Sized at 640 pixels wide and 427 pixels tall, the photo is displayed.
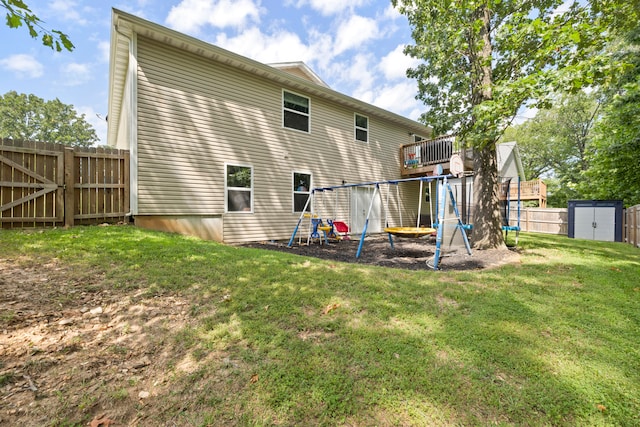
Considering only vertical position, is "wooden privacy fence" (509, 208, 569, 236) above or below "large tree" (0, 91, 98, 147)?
below

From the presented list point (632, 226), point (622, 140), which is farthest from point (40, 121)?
point (632, 226)

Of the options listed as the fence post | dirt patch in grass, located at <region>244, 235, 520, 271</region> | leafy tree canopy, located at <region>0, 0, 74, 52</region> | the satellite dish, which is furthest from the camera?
the satellite dish

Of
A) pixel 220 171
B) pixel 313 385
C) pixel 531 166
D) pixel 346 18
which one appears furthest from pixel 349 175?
pixel 531 166

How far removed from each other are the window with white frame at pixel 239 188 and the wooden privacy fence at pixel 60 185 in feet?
8.44

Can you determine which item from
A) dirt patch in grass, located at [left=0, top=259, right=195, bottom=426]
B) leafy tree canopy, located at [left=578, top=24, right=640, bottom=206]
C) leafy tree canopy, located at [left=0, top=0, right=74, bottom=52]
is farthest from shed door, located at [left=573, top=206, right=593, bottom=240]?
leafy tree canopy, located at [left=0, top=0, right=74, bottom=52]

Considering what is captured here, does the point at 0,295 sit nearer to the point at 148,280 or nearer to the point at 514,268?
A: the point at 148,280

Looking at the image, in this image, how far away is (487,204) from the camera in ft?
23.9

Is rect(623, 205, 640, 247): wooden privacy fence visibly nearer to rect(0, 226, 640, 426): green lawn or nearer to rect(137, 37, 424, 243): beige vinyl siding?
rect(0, 226, 640, 426): green lawn

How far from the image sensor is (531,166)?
2936cm

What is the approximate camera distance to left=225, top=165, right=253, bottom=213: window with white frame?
27.5 ft

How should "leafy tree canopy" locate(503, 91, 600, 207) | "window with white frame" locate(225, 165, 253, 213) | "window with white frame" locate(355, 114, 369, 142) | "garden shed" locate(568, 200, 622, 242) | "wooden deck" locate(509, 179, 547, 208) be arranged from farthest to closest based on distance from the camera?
"leafy tree canopy" locate(503, 91, 600, 207) → "wooden deck" locate(509, 179, 547, 208) → "window with white frame" locate(355, 114, 369, 142) → "garden shed" locate(568, 200, 622, 242) → "window with white frame" locate(225, 165, 253, 213)

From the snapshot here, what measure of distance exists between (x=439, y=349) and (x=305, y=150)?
8695mm

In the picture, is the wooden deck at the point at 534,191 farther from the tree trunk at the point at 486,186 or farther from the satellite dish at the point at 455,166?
the satellite dish at the point at 455,166

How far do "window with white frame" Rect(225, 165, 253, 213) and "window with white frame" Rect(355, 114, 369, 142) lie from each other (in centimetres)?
553
